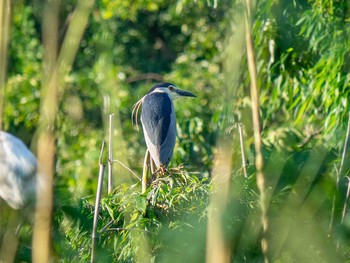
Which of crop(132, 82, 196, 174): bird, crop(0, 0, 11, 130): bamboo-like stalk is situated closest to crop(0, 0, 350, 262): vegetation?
crop(0, 0, 11, 130): bamboo-like stalk

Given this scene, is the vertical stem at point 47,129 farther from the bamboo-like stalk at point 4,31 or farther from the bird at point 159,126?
the bird at point 159,126

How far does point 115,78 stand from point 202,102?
794 mm

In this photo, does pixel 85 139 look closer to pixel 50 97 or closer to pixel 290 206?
pixel 290 206

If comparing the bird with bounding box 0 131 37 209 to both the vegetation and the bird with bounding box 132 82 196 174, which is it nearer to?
the vegetation

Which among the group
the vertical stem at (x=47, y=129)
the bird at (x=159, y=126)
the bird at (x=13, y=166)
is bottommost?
the bird at (x=159, y=126)

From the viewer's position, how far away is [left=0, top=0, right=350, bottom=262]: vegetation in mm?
1817

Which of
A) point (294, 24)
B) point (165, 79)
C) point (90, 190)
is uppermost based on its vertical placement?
point (294, 24)

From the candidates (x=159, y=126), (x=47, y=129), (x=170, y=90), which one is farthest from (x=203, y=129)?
(x=47, y=129)

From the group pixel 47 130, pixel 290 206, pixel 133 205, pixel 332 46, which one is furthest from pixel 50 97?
pixel 332 46

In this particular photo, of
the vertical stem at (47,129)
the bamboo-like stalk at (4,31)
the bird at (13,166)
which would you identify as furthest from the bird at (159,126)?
the bamboo-like stalk at (4,31)

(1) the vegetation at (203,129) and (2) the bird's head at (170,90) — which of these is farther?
(2) the bird's head at (170,90)

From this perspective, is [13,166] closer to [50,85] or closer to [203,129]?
[50,85]

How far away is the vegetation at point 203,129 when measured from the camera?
71.6 inches

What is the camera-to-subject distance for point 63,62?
128cm
